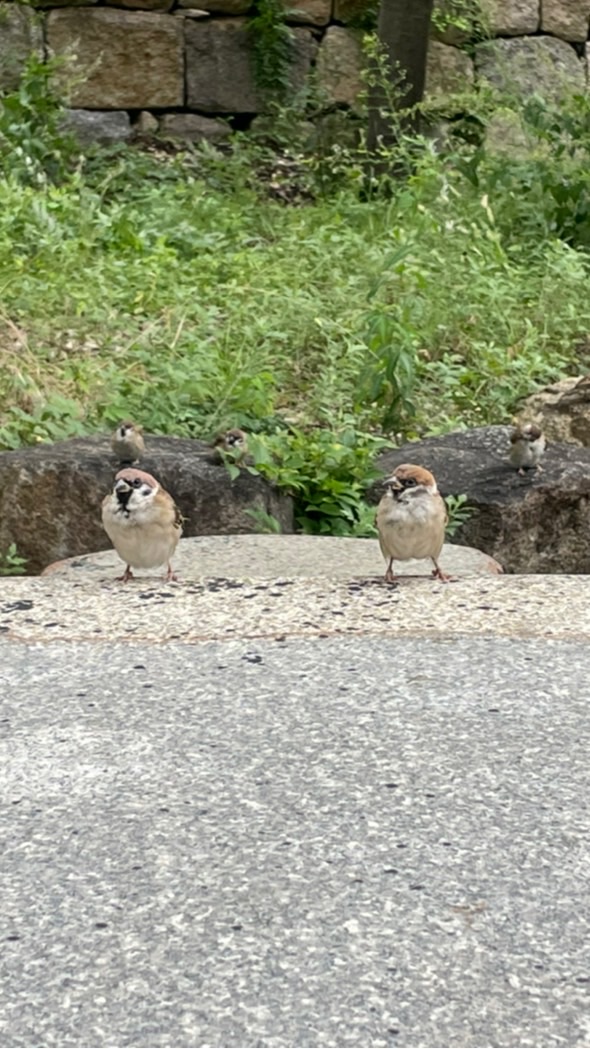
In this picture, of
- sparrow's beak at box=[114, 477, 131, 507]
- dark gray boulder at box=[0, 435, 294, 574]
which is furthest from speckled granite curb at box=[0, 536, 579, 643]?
dark gray boulder at box=[0, 435, 294, 574]

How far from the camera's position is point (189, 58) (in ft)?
41.4

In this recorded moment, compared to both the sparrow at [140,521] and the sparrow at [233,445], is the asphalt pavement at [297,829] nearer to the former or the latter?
the sparrow at [140,521]

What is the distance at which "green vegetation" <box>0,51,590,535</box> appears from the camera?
7.47 meters

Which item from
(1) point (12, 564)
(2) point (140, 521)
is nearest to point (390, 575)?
(2) point (140, 521)

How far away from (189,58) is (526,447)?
286 inches

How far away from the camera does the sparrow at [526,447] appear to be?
646cm

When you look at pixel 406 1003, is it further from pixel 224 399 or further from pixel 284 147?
pixel 284 147

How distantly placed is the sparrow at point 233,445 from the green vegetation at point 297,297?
13cm

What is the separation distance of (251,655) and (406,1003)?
1940mm

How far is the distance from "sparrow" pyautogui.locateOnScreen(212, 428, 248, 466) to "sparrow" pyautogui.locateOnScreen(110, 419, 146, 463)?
34cm

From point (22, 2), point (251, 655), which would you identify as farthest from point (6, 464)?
point (22, 2)

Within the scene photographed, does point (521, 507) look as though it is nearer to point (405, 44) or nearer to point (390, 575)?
point (390, 575)

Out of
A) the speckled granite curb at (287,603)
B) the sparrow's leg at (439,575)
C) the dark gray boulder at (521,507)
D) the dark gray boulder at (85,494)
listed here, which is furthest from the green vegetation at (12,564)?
the sparrow's leg at (439,575)

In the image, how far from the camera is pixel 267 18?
41.1 feet
